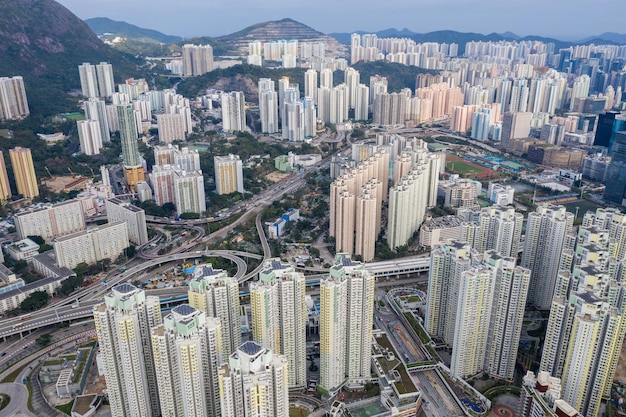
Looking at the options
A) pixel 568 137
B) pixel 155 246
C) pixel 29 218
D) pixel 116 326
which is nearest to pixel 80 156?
pixel 29 218

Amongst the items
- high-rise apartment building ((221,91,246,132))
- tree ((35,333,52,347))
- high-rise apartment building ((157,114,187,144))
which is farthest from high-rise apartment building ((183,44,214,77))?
tree ((35,333,52,347))

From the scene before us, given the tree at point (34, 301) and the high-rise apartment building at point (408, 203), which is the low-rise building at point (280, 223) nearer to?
the high-rise apartment building at point (408, 203)

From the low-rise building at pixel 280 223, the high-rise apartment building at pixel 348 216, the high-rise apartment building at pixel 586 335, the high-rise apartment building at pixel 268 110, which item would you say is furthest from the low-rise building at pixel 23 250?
the high-rise apartment building at pixel 268 110

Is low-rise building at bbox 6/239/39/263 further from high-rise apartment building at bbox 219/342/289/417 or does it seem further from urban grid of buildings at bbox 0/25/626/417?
high-rise apartment building at bbox 219/342/289/417

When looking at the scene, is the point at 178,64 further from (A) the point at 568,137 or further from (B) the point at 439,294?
(B) the point at 439,294

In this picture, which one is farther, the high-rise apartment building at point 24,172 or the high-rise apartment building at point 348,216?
the high-rise apartment building at point 24,172
